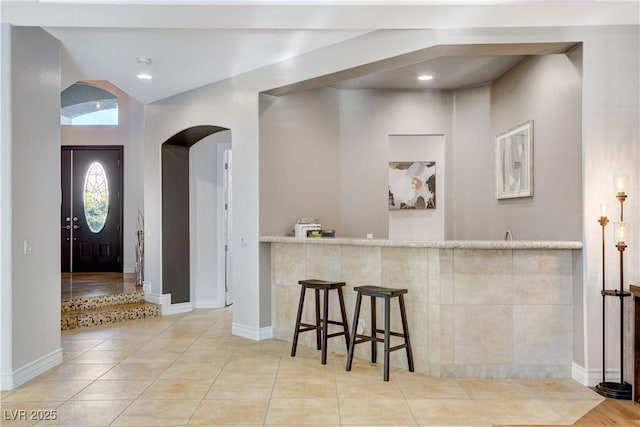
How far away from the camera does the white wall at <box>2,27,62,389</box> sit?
13.2 ft

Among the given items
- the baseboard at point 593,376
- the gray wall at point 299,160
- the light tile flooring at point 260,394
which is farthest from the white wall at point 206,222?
the baseboard at point 593,376

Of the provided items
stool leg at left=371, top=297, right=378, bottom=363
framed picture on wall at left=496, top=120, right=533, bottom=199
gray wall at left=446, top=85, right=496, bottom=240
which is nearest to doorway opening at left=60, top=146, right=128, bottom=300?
gray wall at left=446, top=85, right=496, bottom=240

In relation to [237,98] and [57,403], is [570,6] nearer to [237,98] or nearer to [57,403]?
[237,98]

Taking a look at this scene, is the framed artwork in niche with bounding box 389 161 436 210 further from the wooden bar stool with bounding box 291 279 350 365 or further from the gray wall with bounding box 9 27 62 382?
the gray wall with bounding box 9 27 62 382

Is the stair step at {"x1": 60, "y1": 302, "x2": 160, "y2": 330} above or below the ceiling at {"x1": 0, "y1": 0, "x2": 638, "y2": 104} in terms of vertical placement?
below

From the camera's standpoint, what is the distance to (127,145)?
31.6ft

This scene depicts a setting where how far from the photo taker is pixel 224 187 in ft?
24.6

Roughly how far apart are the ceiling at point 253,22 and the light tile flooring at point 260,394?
2.56m

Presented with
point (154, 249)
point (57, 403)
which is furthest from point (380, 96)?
point (57, 403)

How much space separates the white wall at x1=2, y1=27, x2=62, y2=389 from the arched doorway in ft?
7.84

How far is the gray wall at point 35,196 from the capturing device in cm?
405

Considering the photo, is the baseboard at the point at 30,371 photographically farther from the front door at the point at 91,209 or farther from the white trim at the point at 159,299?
the front door at the point at 91,209

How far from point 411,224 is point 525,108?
7.84 ft

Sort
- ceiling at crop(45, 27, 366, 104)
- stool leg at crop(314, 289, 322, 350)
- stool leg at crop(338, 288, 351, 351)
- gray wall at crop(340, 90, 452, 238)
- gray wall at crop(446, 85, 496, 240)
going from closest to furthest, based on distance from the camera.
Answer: ceiling at crop(45, 27, 366, 104) → stool leg at crop(338, 288, 351, 351) → stool leg at crop(314, 289, 322, 350) → gray wall at crop(446, 85, 496, 240) → gray wall at crop(340, 90, 452, 238)
